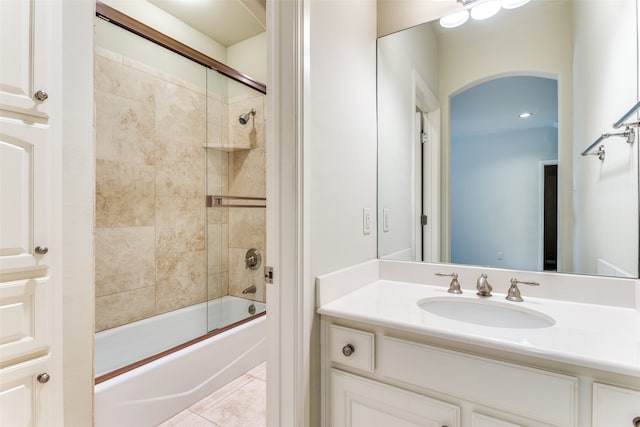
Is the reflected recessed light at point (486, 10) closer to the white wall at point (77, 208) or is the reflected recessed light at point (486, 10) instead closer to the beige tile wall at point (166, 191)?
the white wall at point (77, 208)

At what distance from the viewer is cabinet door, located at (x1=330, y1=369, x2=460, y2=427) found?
0.87m

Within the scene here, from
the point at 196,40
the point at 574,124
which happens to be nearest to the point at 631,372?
the point at 574,124

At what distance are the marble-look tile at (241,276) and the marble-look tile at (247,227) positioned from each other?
0.07 metres

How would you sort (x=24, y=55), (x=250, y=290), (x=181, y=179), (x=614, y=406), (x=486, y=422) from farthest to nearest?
1. (x=250, y=290)
2. (x=181, y=179)
3. (x=24, y=55)
4. (x=486, y=422)
5. (x=614, y=406)

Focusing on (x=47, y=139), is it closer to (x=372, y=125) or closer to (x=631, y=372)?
(x=372, y=125)

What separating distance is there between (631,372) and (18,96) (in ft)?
5.89

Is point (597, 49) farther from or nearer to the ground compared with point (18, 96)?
farther from the ground

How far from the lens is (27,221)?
3.13ft

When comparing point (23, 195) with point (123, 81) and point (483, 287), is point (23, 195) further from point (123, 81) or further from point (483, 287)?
point (483, 287)

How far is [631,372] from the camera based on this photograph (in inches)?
25.4

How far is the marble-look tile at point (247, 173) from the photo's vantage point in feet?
8.48

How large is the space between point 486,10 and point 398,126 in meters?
0.61

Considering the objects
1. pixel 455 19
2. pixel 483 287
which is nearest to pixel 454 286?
pixel 483 287

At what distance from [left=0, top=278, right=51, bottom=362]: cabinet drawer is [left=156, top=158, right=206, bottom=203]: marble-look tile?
1.41 meters
